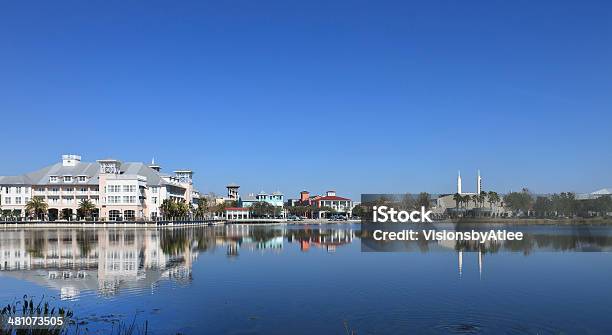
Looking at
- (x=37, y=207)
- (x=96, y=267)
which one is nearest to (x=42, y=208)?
(x=37, y=207)

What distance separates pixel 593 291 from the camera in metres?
25.3

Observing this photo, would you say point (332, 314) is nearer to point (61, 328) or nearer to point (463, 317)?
point (463, 317)

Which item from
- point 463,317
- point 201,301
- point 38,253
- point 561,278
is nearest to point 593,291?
point 561,278

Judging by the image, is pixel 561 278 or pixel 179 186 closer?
pixel 561 278

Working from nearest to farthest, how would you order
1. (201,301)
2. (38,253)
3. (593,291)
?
(201,301) < (593,291) < (38,253)

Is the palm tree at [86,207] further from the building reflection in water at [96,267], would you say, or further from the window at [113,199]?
the building reflection in water at [96,267]

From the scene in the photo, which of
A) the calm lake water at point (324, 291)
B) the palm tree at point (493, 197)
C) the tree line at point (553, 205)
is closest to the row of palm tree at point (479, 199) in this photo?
the palm tree at point (493, 197)

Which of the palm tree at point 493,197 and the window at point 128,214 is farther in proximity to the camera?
the palm tree at point 493,197

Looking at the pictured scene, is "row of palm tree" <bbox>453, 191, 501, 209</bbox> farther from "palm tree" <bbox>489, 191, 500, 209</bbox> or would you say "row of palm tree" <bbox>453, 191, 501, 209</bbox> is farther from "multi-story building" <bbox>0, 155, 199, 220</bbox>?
"multi-story building" <bbox>0, 155, 199, 220</bbox>

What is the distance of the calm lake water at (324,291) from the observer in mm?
18188

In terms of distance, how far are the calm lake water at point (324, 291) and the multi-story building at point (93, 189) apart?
67728 millimetres

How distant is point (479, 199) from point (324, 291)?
122 metres

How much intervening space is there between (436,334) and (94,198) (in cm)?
10497

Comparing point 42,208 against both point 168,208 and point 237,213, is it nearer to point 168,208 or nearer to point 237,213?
point 168,208
